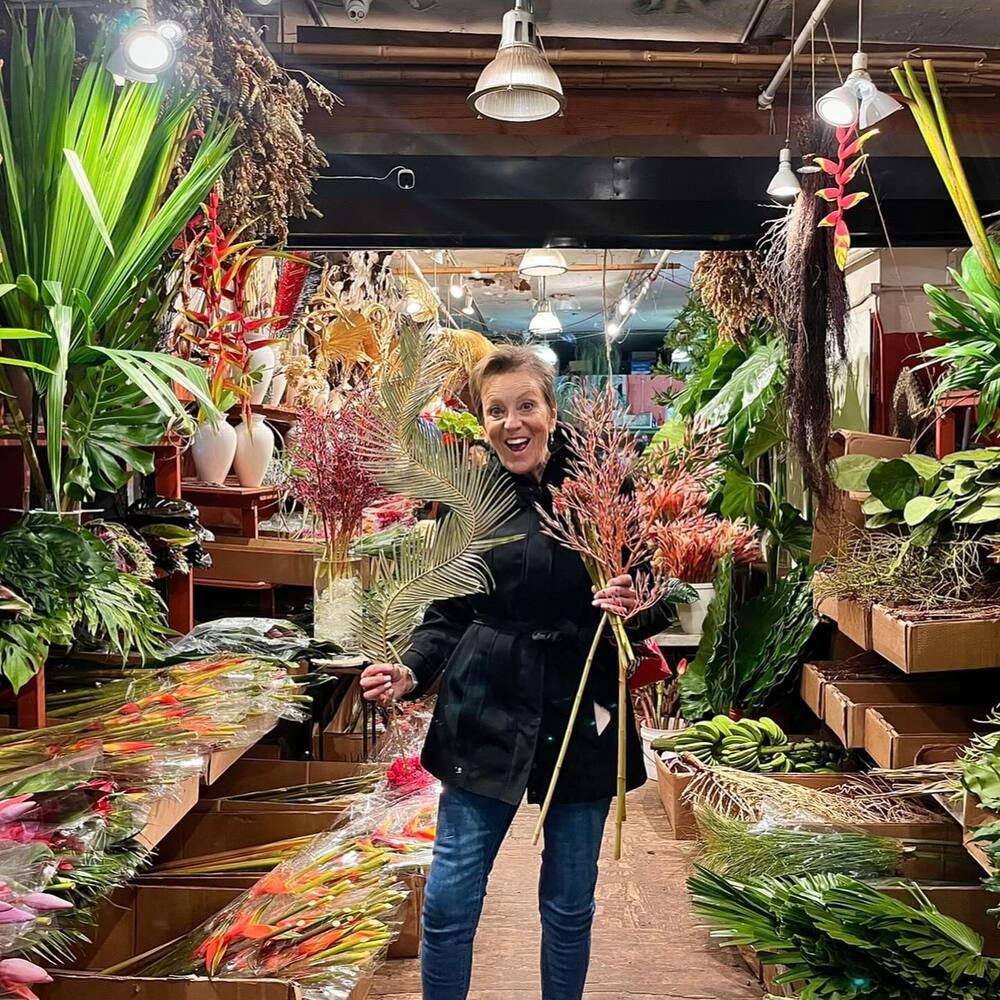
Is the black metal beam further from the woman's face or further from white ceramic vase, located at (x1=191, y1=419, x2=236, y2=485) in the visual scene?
the woman's face

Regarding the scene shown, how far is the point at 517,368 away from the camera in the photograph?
1.82m

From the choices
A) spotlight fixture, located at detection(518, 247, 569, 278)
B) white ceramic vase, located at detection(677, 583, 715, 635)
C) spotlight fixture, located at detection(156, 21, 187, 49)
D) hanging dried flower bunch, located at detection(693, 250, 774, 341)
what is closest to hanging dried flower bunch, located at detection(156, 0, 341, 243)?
spotlight fixture, located at detection(156, 21, 187, 49)

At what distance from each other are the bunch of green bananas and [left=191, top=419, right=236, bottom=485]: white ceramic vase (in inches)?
72.6

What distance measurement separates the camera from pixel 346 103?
417 cm

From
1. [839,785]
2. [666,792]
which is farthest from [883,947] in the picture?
[666,792]

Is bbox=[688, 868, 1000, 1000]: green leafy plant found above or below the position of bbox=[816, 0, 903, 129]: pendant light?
below

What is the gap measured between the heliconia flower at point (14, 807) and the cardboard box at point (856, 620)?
6.92ft

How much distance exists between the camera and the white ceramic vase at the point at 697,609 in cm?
464

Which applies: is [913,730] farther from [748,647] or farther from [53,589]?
[53,589]

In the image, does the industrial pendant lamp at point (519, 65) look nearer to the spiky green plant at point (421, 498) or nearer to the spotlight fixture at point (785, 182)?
the spotlight fixture at point (785, 182)

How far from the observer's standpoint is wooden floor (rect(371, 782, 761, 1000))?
8.07ft

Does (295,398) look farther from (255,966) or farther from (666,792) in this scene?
Result: (255,966)

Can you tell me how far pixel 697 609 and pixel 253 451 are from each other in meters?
2.35

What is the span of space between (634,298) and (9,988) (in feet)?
27.6
